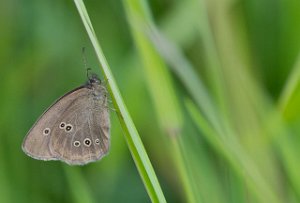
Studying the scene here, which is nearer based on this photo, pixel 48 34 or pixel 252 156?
pixel 252 156

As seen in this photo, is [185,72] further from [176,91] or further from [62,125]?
[62,125]

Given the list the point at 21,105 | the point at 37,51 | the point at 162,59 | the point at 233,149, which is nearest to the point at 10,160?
the point at 21,105

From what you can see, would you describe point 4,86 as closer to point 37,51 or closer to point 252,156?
point 37,51

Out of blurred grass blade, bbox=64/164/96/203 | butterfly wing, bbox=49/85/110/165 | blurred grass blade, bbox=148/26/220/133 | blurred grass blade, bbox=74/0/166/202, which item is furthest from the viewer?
butterfly wing, bbox=49/85/110/165

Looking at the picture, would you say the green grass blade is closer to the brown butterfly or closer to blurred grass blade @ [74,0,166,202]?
blurred grass blade @ [74,0,166,202]

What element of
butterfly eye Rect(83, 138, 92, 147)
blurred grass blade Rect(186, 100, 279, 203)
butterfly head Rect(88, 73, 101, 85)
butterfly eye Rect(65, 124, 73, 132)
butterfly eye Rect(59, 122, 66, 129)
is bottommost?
blurred grass blade Rect(186, 100, 279, 203)

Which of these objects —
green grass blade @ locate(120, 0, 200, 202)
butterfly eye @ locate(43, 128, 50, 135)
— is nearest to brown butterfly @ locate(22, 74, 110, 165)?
butterfly eye @ locate(43, 128, 50, 135)

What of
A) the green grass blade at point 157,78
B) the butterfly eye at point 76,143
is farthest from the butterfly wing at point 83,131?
the green grass blade at point 157,78

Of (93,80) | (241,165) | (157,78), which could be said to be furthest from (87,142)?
(241,165)
